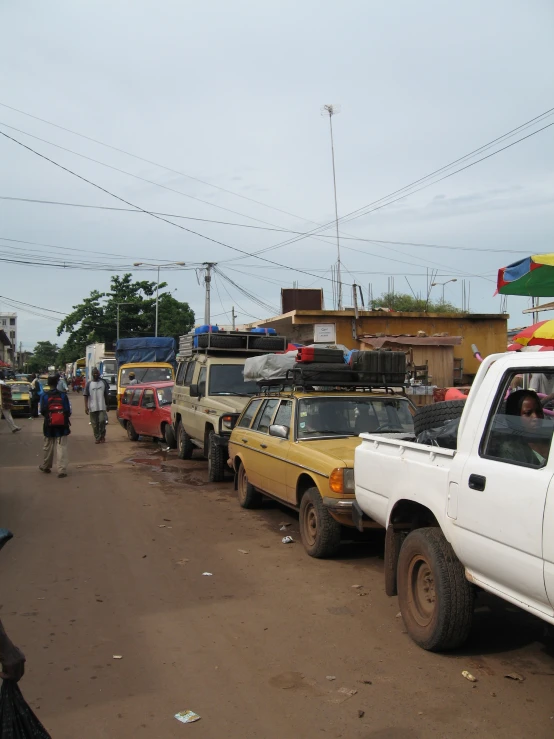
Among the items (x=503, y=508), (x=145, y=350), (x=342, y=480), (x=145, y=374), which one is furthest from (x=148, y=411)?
(x=503, y=508)

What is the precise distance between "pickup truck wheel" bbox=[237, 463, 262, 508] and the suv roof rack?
3954mm

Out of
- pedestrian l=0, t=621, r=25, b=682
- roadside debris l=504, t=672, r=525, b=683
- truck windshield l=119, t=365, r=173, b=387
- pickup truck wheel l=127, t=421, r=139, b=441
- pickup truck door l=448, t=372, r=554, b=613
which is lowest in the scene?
roadside debris l=504, t=672, r=525, b=683

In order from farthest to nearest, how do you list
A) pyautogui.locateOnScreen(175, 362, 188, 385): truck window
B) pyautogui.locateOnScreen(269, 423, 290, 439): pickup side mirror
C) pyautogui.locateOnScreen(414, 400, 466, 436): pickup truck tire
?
1. pyautogui.locateOnScreen(175, 362, 188, 385): truck window
2. pyautogui.locateOnScreen(269, 423, 290, 439): pickup side mirror
3. pyautogui.locateOnScreen(414, 400, 466, 436): pickup truck tire

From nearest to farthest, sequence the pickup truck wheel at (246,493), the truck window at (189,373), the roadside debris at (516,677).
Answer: the roadside debris at (516,677)
the pickup truck wheel at (246,493)
the truck window at (189,373)

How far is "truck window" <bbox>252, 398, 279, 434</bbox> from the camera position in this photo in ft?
27.7

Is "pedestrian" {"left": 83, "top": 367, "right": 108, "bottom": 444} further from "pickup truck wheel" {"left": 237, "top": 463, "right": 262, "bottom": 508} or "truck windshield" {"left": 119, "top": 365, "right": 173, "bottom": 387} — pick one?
"pickup truck wheel" {"left": 237, "top": 463, "right": 262, "bottom": 508}

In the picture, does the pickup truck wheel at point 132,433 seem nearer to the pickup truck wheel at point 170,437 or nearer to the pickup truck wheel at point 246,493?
the pickup truck wheel at point 170,437

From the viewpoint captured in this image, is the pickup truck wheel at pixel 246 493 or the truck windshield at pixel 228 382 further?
the truck windshield at pixel 228 382

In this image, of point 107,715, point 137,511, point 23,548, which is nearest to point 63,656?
point 107,715

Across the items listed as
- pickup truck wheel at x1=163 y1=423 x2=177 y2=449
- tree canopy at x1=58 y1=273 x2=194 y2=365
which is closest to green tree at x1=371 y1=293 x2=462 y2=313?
tree canopy at x1=58 y1=273 x2=194 y2=365

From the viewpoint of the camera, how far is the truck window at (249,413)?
9.14m

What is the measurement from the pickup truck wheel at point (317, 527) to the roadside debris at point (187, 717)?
3.02 m

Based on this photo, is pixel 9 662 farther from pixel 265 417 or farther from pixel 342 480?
pixel 265 417

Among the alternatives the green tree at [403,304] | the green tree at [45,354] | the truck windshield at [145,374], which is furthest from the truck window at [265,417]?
the green tree at [45,354]
